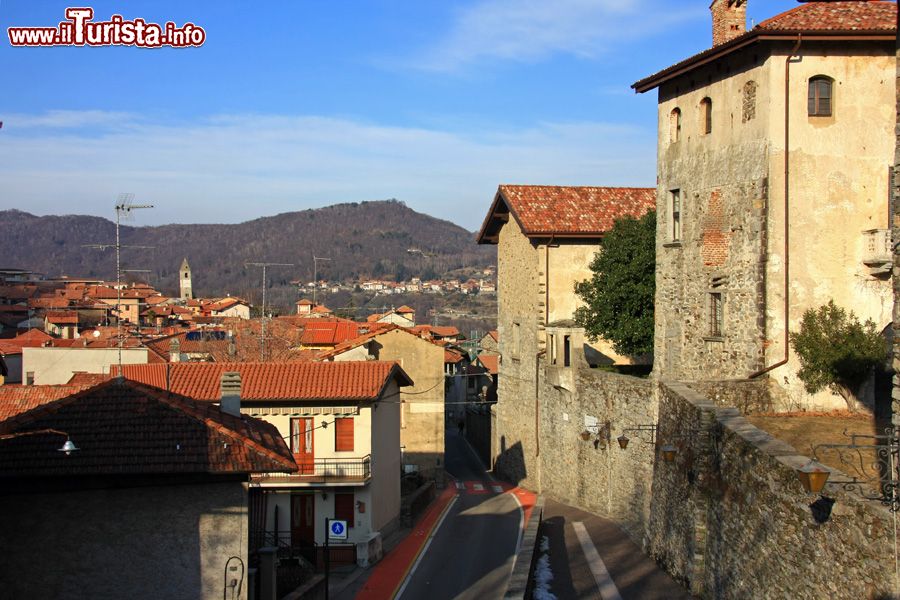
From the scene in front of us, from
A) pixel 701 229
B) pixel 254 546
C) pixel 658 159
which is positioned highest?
pixel 658 159

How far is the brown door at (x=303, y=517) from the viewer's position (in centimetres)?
2792

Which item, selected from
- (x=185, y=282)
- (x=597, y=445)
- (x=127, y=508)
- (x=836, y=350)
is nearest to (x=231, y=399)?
(x=127, y=508)

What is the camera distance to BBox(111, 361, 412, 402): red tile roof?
2844 cm

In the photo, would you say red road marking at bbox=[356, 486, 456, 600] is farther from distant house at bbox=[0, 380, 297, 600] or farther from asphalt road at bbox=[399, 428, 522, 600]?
distant house at bbox=[0, 380, 297, 600]

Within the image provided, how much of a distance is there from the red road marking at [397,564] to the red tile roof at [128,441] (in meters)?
10.5

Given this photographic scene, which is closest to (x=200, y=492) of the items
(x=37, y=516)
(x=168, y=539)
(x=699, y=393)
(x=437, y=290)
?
(x=168, y=539)

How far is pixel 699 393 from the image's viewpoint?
1905 centimetres

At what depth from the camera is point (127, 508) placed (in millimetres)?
13375

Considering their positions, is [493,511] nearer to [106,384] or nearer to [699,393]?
[699,393]

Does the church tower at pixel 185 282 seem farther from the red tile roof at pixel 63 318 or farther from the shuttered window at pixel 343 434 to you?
the shuttered window at pixel 343 434

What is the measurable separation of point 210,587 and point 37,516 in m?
2.43

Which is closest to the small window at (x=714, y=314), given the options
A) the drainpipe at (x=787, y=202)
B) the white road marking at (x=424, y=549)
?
the drainpipe at (x=787, y=202)

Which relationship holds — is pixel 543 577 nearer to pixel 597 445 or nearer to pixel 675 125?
pixel 597 445

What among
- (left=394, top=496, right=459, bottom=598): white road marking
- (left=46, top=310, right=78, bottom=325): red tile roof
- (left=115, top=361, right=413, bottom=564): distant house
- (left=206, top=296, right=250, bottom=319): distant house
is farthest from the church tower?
(left=115, top=361, right=413, bottom=564): distant house
